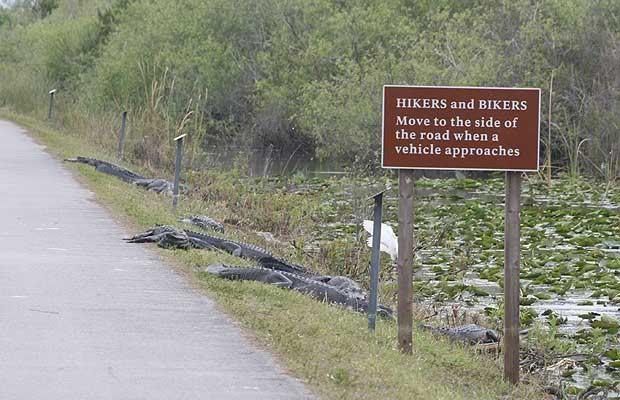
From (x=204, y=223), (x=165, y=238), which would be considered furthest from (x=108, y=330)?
(x=204, y=223)

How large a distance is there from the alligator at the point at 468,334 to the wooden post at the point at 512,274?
1.86 m

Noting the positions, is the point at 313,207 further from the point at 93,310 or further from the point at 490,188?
the point at 93,310

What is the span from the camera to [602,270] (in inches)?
717

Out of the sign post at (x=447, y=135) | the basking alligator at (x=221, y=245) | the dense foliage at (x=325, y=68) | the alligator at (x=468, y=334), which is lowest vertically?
the alligator at (x=468, y=334)

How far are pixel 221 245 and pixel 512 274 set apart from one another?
5.32m

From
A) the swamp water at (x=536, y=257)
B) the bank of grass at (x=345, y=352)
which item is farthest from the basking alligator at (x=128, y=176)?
the bank of grass at (x=345, y=352)

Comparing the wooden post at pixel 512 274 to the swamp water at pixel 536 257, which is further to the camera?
the swamp water at pixel 536 257

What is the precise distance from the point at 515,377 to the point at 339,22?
33164 mm

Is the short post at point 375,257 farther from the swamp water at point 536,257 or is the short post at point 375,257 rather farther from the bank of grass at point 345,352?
the swamp water at point 536,257

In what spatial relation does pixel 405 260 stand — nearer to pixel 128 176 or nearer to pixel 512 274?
pixel 512 274

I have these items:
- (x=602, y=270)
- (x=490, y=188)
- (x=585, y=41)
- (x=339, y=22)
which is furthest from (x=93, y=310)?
(x=339, y=22)

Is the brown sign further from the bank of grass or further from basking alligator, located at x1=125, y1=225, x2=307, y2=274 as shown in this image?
basking alligator, located at x1=125, y1=225, x2=307, y2=274

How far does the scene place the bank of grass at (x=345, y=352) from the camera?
8555mm

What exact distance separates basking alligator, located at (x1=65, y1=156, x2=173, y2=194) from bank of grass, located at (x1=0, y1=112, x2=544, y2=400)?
8890 mm
